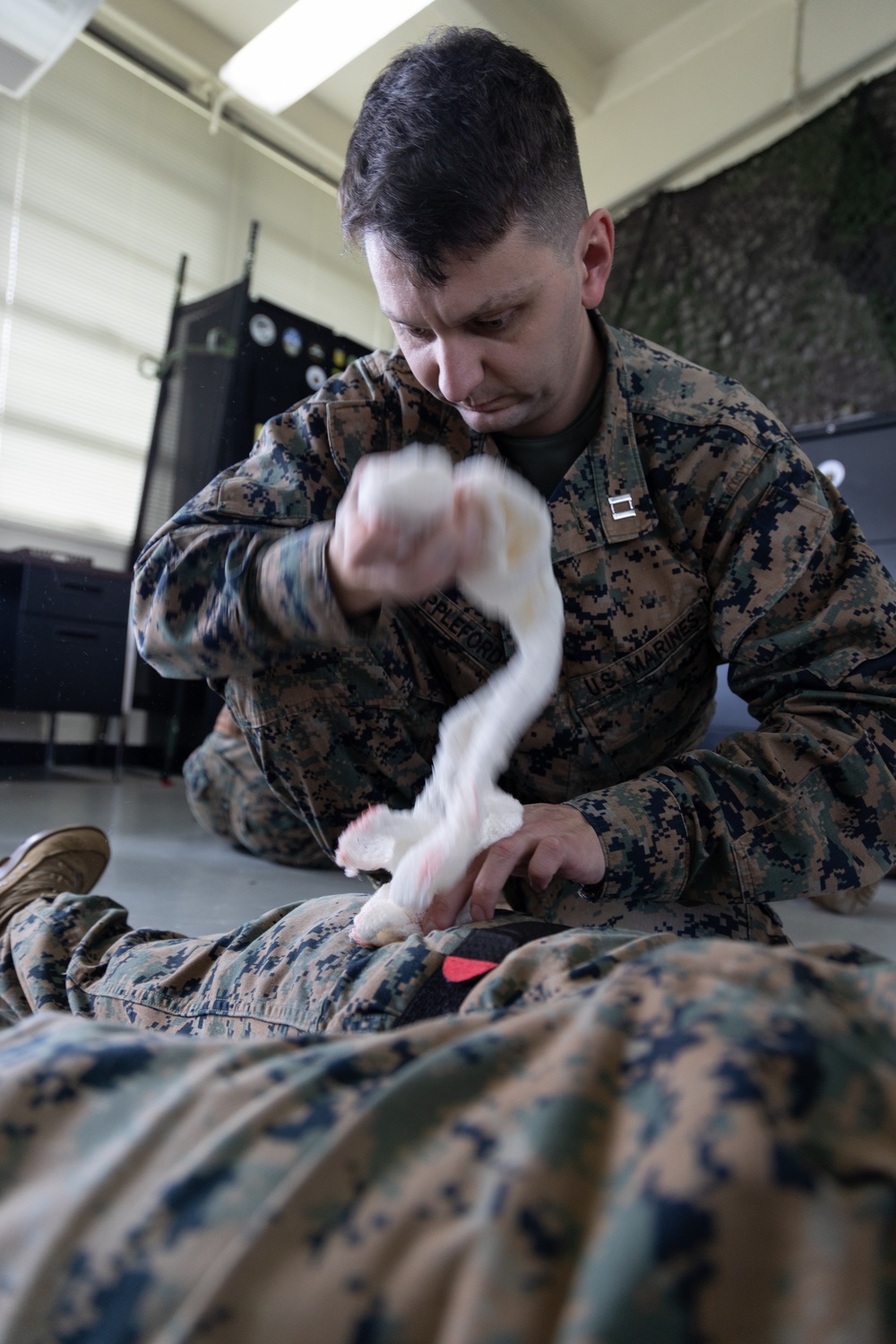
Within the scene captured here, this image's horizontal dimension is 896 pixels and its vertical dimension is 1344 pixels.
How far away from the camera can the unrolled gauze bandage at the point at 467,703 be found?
623 mm

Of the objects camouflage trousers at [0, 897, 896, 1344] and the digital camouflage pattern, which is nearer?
camouflage trousers at [0, 897, 896, 1344]

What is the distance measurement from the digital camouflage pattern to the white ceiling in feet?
9.30

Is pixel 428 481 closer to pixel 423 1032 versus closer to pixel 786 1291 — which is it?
pixel 423 1032

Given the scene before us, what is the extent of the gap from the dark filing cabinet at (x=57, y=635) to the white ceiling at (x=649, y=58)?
2.26 meters

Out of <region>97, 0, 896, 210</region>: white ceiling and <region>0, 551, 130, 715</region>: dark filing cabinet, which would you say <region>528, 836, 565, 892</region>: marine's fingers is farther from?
<region>97, 0, 896, 210</region>: white ceiling

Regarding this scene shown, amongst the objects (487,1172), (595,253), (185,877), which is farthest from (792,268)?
(487,1172)

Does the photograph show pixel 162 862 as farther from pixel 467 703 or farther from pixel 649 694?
pixel 467 703

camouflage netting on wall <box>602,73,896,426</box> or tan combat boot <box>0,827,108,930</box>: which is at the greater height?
camouflage netting on wall <box>602,73,896,426</box>

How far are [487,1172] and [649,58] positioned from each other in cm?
474

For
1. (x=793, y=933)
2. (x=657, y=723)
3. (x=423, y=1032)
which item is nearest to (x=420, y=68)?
(x=657, y=723)

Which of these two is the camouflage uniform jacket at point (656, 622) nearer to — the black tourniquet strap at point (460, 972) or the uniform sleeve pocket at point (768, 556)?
the uniform sleeve pocket at point (768, 556)

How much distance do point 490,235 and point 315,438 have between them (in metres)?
0.31

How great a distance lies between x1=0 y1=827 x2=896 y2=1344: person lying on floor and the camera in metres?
0.22

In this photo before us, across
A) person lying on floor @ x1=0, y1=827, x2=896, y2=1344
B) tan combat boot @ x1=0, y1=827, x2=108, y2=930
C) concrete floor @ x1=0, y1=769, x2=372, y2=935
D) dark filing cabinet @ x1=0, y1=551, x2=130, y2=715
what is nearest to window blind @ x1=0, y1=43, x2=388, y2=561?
dark filing cabinet @ x1=0, y1=551, x2=130, y2=715
